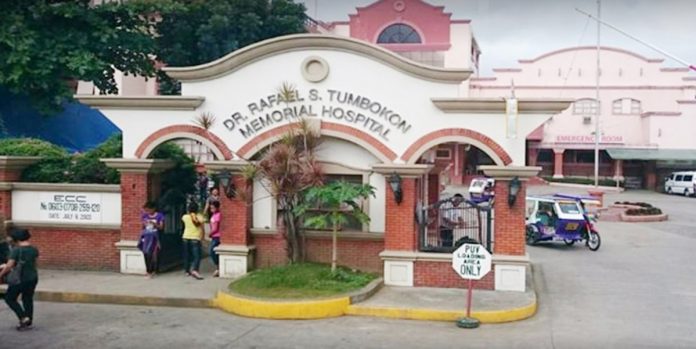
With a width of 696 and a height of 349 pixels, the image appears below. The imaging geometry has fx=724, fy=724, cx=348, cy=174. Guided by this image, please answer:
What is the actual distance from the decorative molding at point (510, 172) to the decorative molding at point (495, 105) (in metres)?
1.11

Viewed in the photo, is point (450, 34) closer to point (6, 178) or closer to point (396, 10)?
point (396, 10)

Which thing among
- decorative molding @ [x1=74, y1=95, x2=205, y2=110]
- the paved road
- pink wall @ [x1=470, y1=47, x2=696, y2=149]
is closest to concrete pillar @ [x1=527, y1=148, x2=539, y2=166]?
pink wall @ [x1=470, y1=47, x2=696, y2=149]

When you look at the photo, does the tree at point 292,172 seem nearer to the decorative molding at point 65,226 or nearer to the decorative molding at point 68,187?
the decorative molding at point 68,187

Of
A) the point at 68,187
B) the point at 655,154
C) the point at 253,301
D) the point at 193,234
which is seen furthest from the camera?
the point at 655,154

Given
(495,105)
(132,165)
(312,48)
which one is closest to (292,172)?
(312,48)

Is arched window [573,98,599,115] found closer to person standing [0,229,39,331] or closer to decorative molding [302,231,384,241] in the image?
decorative molding [302,231,384,241]

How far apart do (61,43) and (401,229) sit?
13623mm

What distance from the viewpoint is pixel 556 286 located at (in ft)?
51.4

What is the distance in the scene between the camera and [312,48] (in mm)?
15180

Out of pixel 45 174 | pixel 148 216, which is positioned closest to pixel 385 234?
pixel 148 216

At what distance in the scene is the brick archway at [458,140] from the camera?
1430 cm

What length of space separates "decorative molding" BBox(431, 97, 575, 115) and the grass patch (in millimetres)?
3775

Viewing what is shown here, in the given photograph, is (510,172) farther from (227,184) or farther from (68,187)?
(68,187)

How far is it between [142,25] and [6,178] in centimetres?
1091
